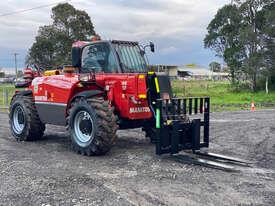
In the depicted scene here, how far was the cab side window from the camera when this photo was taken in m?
9.33

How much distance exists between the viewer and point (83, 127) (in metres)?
9.09

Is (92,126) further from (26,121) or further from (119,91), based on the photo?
(26,121)

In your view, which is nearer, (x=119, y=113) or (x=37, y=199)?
(x=37, y=199)

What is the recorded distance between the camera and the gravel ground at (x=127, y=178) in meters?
5.88

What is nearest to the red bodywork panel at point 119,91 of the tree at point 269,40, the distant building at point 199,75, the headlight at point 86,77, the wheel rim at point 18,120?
the headlight at point 86,77

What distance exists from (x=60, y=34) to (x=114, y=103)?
3531cm

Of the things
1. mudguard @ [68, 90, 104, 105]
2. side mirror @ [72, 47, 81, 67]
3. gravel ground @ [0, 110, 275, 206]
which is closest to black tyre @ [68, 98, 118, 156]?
mudguard @ [68, 90, 104, 105]

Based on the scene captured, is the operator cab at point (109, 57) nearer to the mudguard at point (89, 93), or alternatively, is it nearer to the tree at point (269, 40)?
the mudguard at point (89, 93)

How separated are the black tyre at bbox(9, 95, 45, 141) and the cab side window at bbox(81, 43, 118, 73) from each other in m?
2.06

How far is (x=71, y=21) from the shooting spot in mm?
44844

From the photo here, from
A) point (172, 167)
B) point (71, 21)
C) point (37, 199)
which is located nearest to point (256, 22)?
point (71, 21)

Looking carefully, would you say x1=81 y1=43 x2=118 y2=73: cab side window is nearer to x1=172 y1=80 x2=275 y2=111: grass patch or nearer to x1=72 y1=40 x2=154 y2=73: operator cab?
x1=72 y1=40 x2=154 y2=73: operator cab

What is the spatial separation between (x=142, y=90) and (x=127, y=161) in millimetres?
1551

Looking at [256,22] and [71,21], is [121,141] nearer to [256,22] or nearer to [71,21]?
[256,22]
